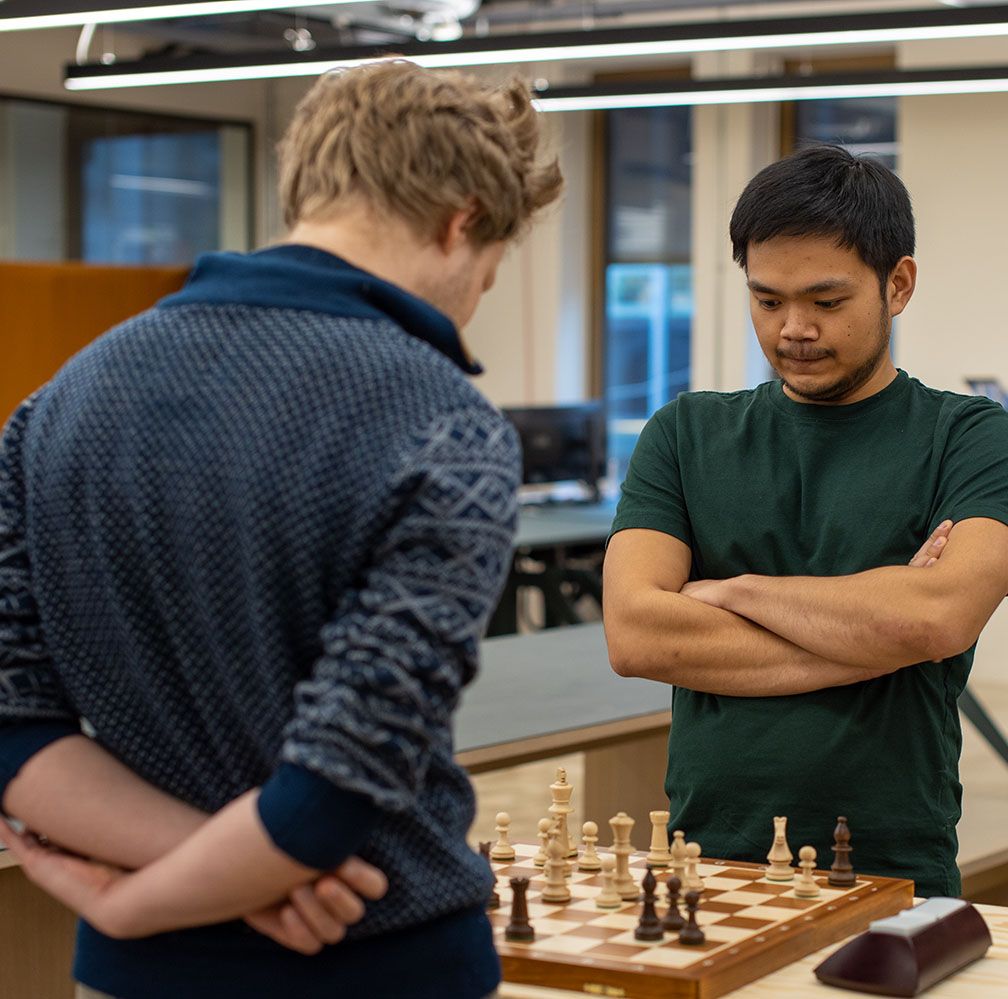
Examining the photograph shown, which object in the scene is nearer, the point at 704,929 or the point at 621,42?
the point at 704,929

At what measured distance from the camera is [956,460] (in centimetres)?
190

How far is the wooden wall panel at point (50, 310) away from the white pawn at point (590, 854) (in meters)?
2.40

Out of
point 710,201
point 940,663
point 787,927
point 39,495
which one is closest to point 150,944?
point 39,495

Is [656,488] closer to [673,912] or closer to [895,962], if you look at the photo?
[673,912]

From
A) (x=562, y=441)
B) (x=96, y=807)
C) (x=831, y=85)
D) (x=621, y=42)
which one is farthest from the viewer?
(x=562, y=441)

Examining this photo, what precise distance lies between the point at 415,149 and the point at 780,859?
0.95 meters

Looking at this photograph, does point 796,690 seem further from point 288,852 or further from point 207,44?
point 207,44

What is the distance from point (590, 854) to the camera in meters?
1.80

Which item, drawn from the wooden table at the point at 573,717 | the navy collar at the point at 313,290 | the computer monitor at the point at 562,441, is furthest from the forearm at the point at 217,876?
the computer monitor at the point at 562,441

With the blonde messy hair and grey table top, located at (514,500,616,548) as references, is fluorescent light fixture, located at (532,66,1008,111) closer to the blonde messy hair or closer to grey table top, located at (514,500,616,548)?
grey table top, located at (514,500,616,548)

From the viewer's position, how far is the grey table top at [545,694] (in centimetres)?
323

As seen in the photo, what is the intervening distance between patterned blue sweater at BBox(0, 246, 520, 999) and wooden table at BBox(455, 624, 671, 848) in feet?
6.06

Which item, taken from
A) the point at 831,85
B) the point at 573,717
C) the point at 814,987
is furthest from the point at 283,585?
the point at 831,85

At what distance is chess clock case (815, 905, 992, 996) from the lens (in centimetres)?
143
